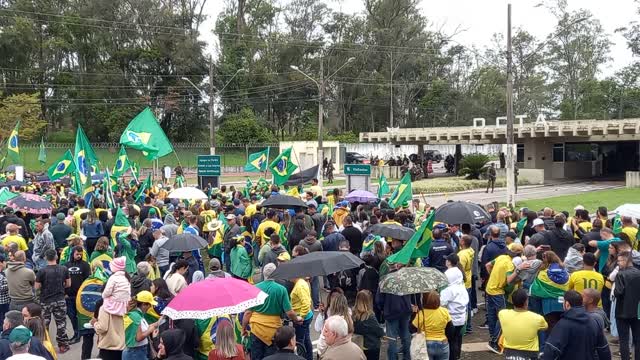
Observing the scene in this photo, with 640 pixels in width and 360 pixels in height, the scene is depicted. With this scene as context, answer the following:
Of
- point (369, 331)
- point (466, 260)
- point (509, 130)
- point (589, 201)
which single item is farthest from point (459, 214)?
point (589, 201)

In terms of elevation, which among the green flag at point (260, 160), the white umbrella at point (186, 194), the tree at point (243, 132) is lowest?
the white umbrella at point (186, 194)

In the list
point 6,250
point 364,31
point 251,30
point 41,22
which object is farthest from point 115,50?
point 6,250

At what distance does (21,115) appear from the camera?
47812mm

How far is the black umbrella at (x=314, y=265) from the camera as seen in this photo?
7.13 m

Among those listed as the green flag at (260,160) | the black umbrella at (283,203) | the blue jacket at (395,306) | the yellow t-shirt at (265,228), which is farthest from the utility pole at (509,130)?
the blue jacket at (395,306)

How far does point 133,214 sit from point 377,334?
7.60 meters

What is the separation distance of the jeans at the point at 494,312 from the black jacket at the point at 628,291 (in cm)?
145

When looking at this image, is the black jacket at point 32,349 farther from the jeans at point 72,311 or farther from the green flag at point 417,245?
the green flag at point 417,245

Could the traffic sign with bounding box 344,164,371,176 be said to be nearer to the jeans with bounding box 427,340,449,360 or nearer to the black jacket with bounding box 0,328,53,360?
the jeans with bounding box 427,340,449,360

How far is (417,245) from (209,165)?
15838mm

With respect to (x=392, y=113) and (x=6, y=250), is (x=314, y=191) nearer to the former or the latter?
(x=6, y=250)

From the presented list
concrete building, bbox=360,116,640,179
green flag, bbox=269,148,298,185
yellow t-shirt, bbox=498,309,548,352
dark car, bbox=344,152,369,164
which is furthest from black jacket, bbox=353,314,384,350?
dark car, bbox=344,152,369,164

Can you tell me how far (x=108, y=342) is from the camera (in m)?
6.69

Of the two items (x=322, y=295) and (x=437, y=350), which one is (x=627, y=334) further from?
(x=322, y=295)
